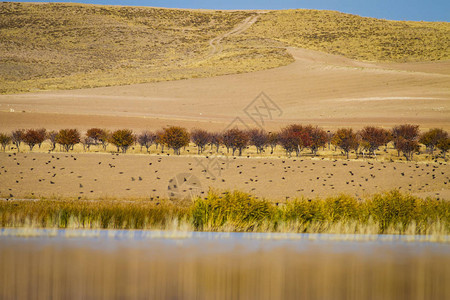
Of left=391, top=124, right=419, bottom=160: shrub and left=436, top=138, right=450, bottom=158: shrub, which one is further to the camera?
left=436, top=138, right=450, bottom=158: shrub

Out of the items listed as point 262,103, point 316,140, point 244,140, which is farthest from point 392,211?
point 262,103

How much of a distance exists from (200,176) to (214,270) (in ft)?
55.1

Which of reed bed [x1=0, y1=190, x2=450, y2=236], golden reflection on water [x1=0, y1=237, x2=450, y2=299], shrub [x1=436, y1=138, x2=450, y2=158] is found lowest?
golden reflection on water [x1=0, y1=237, x2=450, y2=299]

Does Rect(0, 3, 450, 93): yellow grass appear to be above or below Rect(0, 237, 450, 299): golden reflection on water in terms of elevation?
above

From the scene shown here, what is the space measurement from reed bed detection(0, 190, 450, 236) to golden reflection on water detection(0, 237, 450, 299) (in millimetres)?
1403

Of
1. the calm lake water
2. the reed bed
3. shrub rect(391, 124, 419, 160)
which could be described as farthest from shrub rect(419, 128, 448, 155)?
the calm lake water

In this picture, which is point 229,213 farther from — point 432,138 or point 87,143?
point 432,138

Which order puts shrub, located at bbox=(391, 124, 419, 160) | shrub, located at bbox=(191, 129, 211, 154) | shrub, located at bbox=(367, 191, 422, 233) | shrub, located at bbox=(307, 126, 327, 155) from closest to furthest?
shrub, located at bbox=(367, 191, 422, 233), shrub, located at bbox=(391, 124, 419, 160), shrub, located at bbox=(307, 126, 327, 155), shrub, located at bbox=(191, 129, 211, 154)

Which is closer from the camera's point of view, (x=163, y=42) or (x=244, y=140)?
(x=244, y=140)

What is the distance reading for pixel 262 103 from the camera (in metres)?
86.6

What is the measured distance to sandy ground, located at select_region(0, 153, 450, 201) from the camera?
75.4ft

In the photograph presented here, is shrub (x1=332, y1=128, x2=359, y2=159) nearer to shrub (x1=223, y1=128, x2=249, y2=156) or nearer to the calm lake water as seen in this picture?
shrub (x1=223, y1=128, x2=249, y2=156)

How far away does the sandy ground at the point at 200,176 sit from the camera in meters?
23.0

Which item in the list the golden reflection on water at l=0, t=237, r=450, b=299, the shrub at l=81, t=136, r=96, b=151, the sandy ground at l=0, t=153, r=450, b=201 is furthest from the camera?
the shrub at l=81, t=136, r=96, b=151
